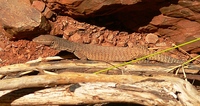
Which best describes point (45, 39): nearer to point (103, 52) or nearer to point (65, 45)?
point (65, 45)

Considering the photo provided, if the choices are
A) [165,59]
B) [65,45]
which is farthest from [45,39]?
[165,59]

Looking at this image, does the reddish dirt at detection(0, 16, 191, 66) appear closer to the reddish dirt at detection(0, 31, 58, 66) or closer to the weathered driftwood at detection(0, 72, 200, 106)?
the reddish dirt at detection(0, 31, 58, 66)

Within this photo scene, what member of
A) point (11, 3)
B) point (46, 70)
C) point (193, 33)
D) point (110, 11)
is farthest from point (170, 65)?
point (11, 3)

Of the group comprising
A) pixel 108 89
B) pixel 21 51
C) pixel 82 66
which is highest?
pixel 21 51

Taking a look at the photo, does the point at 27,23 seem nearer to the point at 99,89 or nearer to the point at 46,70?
the point at 46,70

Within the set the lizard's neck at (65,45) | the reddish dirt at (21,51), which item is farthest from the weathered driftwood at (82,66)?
the reddish dirt at (21,51)

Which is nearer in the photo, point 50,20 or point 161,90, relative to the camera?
point 161,90

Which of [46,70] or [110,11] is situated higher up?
[110,11]

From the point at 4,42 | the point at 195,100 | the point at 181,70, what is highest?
the point at 4,42
